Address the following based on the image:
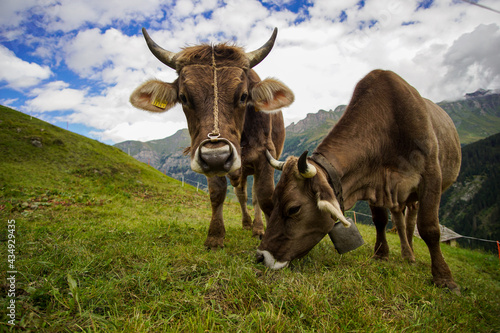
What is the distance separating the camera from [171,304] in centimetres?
217

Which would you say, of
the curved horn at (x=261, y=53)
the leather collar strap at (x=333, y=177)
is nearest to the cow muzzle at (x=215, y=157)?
the leather collar strap at (x=333, y=177)

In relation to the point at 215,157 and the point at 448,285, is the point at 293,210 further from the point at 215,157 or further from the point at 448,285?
the point at 448,285

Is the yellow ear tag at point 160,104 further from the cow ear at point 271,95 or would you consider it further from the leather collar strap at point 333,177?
the leather collar strap at point 333,177

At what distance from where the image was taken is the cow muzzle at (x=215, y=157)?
3191 mm

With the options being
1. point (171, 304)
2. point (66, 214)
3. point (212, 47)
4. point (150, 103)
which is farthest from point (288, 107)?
point (66, 214)

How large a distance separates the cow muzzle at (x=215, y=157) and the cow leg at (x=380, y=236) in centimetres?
366

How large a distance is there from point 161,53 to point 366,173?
4.28 meters

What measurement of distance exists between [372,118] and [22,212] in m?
8.55

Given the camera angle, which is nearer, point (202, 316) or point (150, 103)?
point (202, 316)

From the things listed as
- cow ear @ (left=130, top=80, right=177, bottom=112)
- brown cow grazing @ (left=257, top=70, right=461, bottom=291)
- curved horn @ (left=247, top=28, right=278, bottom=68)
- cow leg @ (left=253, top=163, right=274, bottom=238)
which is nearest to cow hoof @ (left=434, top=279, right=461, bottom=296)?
brown cow grazing @ (left=257, top=70, right=461, bottom=291)

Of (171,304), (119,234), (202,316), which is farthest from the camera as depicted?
(119,234)

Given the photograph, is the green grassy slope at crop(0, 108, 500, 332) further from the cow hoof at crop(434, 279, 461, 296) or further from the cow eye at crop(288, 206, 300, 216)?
the cow eye at crop(288, 206, 300, 216)

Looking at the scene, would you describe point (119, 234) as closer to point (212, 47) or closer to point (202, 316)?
point (202, 316)

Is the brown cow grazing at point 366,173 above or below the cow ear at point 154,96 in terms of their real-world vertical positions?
below
